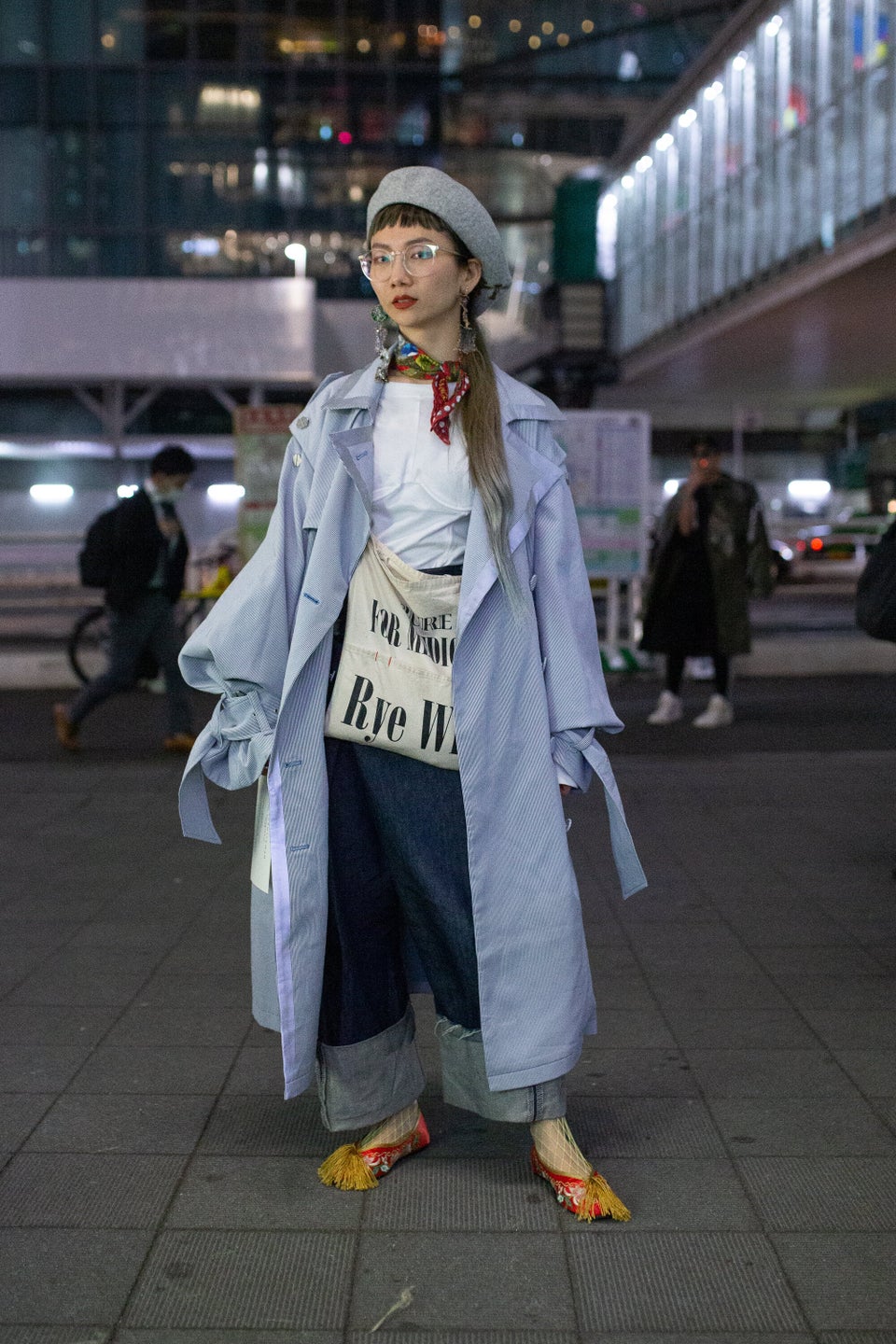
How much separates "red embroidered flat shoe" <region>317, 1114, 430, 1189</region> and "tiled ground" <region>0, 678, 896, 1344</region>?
0.12ft

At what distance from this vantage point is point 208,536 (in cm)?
2719

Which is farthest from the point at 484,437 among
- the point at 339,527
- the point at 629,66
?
the point at 629,66

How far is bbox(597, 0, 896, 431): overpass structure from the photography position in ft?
49.0

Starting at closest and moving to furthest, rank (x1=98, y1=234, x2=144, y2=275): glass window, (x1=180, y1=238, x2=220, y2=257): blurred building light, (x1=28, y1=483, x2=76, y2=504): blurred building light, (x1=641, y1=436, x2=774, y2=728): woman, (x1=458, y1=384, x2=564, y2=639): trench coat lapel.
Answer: (x1=458, y1=384, x2=564, y2=639): trench coat lapel < (x1=641, y1=436, x2=774, y2=728): woman < (x1=28, y1=483, x2=76, y2=504): blurred building light < (x1=180, y1=238, x2=220, y2=257): blurred building light < (x1=98, y1=234, x2=144, y2=275): glass window

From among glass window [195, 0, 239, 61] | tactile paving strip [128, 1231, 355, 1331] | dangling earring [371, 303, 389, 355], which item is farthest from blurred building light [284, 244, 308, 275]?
tactile paving strip [128, 1231, 355, 1331]

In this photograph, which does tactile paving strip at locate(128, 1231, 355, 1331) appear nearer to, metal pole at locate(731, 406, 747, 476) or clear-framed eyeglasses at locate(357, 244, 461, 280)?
clear-framed eyeglasses at locate(357, 244, 461, 280)

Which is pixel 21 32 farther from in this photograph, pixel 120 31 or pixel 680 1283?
pixel 680 1283

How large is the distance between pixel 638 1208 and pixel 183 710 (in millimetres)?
6430

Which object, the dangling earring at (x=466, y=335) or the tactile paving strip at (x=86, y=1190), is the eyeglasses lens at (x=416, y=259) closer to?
the dangling earring at (x=466, y=335)

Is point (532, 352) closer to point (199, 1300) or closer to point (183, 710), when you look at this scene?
point (183, 710)

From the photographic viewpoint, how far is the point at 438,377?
307cm

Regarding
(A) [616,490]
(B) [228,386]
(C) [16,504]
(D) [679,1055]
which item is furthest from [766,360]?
(D) [679,1055]

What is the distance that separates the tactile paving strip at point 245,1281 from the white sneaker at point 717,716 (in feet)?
24.5

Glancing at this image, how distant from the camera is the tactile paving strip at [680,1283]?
101 inches
